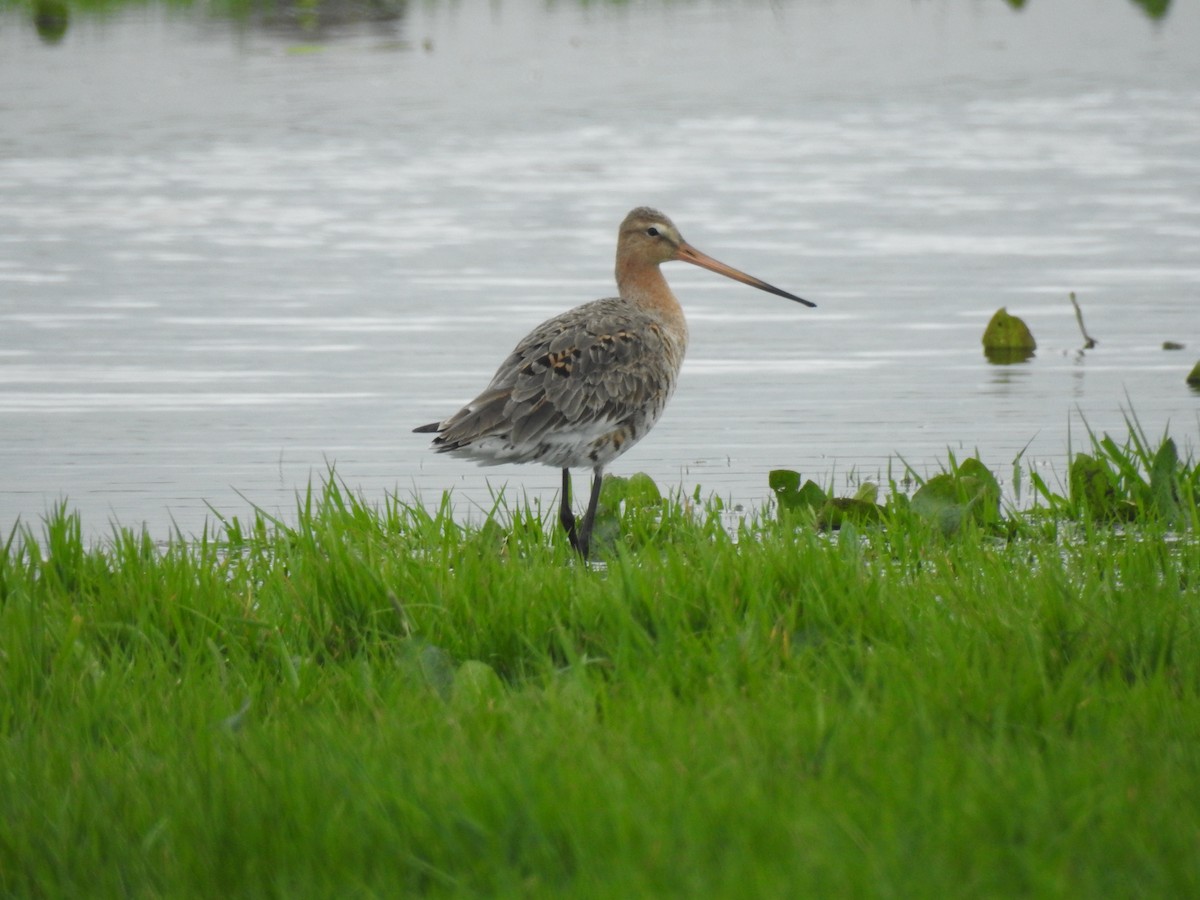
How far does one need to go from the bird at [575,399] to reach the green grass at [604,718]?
62cm

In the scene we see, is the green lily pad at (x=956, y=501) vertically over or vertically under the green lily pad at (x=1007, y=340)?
under

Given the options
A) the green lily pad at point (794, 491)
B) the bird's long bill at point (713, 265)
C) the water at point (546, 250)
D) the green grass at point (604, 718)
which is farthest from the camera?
the water at point (546, 250)

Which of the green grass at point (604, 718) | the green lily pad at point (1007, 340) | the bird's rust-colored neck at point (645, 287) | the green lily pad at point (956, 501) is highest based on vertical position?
the bird's rust-colored neck at point (645, 287)

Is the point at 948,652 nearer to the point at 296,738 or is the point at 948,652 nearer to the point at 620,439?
the point at 296,738

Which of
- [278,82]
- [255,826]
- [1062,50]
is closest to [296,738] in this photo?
[255,826]

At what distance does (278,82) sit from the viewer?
27969mm

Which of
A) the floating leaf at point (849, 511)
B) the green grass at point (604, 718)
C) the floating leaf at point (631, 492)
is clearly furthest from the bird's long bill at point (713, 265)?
the green grass at point (604, 718)

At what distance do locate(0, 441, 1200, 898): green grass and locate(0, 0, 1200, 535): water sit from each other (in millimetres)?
2379

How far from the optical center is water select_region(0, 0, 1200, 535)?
916 centimetres

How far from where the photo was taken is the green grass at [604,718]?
363cm

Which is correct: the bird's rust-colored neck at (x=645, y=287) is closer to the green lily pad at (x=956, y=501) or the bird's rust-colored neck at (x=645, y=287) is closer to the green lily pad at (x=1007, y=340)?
the green lily pad at (x=956, y=501)

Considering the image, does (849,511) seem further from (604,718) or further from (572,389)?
(604,718)

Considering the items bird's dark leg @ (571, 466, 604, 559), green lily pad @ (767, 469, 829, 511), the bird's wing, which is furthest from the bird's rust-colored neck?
bird's dark leg @ (571, 466, 604, 559)

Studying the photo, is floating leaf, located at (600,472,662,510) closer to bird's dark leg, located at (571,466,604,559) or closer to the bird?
the bird
